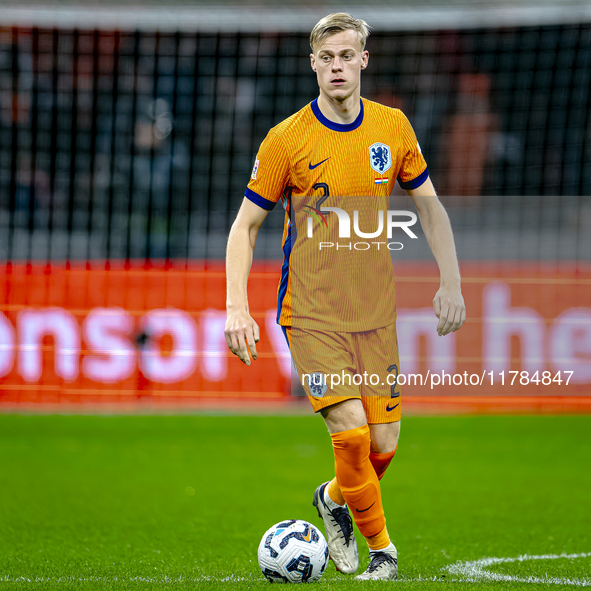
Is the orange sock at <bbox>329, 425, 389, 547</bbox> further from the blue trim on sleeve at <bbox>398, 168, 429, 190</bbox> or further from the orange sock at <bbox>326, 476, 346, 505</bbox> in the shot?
the blue trim on sleeve at <bbox>398, 168, 429, 190</bbox>

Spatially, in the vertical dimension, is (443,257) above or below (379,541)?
above

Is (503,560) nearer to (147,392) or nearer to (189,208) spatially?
(147,392)

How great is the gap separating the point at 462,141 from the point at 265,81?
9.86 feet

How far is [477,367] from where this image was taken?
30.6 ft

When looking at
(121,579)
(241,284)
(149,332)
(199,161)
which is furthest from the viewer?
(199,161)

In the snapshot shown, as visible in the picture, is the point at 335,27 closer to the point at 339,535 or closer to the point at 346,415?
the point at 346,415

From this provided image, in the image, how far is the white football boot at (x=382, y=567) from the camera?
3.74 meters

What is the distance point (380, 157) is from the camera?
3775 millimetres

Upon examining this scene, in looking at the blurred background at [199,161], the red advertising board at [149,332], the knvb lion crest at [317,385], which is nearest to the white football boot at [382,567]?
the knvb lion crest at [317,385]

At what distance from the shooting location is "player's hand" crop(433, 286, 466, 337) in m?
3.74

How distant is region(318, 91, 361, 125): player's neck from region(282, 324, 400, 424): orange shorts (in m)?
0.86

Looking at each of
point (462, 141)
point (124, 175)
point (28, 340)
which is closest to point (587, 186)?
point (462, 141)

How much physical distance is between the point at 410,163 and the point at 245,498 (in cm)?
302

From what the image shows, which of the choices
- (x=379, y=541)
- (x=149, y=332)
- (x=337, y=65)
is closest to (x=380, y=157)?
(x=337, y=65)
